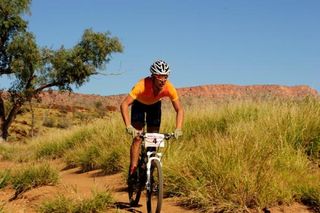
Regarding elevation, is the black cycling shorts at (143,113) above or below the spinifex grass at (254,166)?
above

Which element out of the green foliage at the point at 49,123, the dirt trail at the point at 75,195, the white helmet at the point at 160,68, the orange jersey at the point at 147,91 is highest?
the white helmet at the point at 160,68

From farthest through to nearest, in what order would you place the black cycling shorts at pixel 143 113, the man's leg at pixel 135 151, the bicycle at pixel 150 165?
the black cycling shorts at pixel 143 113
the man's leg at pixel 135 151
the bicycle at pixel 150 165

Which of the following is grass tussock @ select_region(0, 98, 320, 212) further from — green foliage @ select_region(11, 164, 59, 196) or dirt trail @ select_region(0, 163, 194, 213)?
green foliage @ select_region(11, 164, 59, 196)

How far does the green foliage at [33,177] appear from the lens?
962 centimetres

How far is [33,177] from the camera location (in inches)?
385

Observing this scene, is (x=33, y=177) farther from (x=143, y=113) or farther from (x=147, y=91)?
(x=147, y=91)

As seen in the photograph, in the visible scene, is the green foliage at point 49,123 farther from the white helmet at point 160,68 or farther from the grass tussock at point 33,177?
the white helmet at point 160,68

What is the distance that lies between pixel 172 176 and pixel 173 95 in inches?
69.8

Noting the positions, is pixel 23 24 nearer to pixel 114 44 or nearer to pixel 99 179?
pixel 114 44

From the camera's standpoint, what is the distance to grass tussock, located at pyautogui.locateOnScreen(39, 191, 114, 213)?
7.33 meters

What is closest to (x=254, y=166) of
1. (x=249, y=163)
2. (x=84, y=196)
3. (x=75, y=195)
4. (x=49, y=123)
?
(x=249, y=163)

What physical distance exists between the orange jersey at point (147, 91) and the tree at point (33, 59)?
845 inches

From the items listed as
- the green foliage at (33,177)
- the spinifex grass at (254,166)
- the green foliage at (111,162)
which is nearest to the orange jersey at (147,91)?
the spinifex grass at (254,166)

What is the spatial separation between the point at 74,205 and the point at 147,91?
211cm
